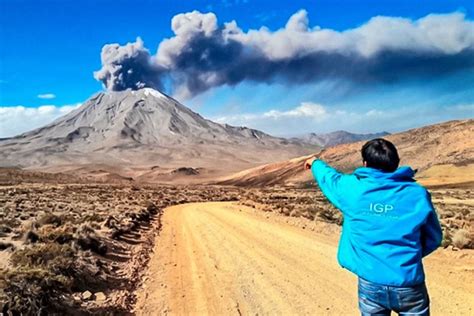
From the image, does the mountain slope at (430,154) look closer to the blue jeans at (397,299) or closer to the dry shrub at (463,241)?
the dry shrub at (463,241)

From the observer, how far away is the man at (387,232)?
10.9ft

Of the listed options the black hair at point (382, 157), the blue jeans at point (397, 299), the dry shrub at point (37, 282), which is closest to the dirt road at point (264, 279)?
the dry shrub at point (37, 282)

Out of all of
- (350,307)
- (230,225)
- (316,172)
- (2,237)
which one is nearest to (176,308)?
(350,307)

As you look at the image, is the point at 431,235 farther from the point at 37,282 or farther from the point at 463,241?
the point at 463,241

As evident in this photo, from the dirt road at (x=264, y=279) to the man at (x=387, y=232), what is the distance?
442 centimetres

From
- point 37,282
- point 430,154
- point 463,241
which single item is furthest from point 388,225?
point 430,154

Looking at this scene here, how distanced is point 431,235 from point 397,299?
53cm

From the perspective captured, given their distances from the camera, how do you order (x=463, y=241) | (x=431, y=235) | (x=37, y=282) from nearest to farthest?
(x=431, y=235) → (x=37, y=282) → (x=463, y=241)

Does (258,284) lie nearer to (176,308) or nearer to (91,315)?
(176,308)

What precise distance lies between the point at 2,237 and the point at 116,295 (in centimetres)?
745

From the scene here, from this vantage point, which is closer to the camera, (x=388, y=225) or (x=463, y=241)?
(x=388, y=225)

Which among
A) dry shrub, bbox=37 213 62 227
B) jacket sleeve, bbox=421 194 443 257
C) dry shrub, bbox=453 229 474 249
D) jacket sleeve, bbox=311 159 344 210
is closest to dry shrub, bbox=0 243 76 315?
jacket sleeve, bbox=311 159 344 210

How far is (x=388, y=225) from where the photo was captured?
3365 millimetres

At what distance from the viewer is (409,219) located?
334cm
